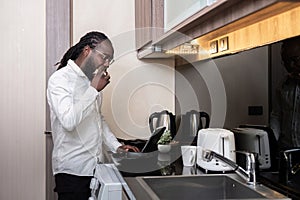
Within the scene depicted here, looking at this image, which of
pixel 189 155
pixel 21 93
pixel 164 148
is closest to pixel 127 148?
pixel 164 148

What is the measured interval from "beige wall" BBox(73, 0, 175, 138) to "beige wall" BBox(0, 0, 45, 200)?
0.27 metres

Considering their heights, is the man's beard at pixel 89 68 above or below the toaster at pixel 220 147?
above

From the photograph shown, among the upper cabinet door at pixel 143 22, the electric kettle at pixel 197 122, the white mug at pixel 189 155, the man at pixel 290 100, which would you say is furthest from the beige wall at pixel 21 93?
the man at pixel 290 100

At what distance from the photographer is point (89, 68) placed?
2.43 m

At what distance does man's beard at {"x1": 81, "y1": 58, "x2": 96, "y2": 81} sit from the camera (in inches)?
95.2

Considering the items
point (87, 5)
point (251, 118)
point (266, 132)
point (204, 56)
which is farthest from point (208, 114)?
point (87, 5)

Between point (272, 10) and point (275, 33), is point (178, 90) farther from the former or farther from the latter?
point (272, 10)

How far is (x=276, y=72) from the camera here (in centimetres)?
182

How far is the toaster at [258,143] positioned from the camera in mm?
1834

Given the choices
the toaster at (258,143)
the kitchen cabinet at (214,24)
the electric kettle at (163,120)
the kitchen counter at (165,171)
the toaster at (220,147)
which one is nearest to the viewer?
the kitchen cabinet at (214,24)

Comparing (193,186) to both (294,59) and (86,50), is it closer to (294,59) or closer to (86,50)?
(294,59)

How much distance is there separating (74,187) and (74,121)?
362mm

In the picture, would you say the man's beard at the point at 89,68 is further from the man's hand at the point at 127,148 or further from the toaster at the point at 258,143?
the toaster at the point at 258,143

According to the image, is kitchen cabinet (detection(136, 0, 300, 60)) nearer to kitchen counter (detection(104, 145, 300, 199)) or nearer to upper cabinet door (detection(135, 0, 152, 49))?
upper cabinet door (detection(135, 0, 152, 49))
